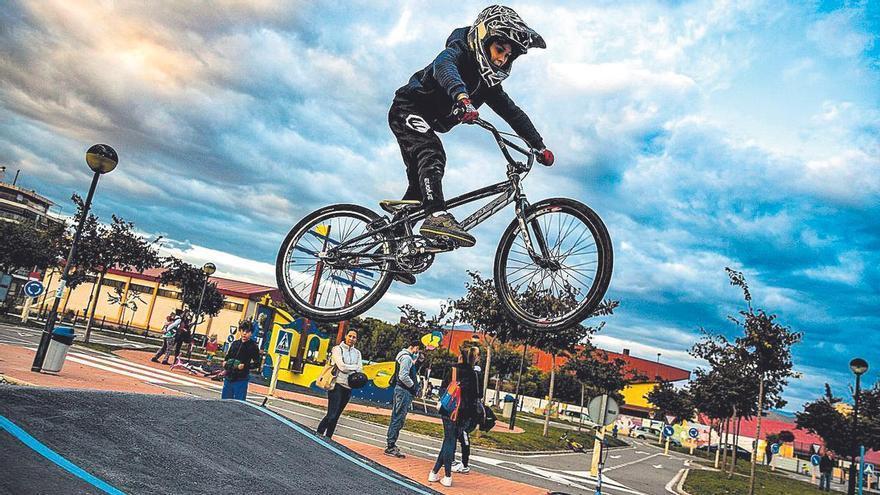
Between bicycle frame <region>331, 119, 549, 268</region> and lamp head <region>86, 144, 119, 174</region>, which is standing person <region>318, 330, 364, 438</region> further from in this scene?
lamp head <region>86, 144, 119, 174</region>

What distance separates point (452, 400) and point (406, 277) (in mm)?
6437

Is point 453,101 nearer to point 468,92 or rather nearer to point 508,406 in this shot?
point 468,92

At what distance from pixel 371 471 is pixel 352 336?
434 centimetres

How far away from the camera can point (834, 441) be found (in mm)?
41344

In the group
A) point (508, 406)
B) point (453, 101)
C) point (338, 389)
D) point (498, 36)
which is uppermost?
point (498, 36)

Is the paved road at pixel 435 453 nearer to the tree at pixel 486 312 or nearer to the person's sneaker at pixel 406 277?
the tree at pixel 486 312

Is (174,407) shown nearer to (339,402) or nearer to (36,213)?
(339,402)

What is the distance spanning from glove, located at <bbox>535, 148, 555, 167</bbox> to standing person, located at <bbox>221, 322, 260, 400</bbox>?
27.8 feet

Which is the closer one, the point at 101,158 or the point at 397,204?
the point at 397,204

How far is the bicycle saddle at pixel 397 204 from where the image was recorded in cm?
498

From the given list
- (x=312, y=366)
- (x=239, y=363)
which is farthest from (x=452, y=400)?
(x=312, y=366)

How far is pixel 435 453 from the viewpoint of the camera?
658 inches

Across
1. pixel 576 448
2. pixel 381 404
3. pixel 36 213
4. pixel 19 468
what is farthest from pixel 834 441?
pixel 36 213

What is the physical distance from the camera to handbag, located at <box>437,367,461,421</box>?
10.9 meters
